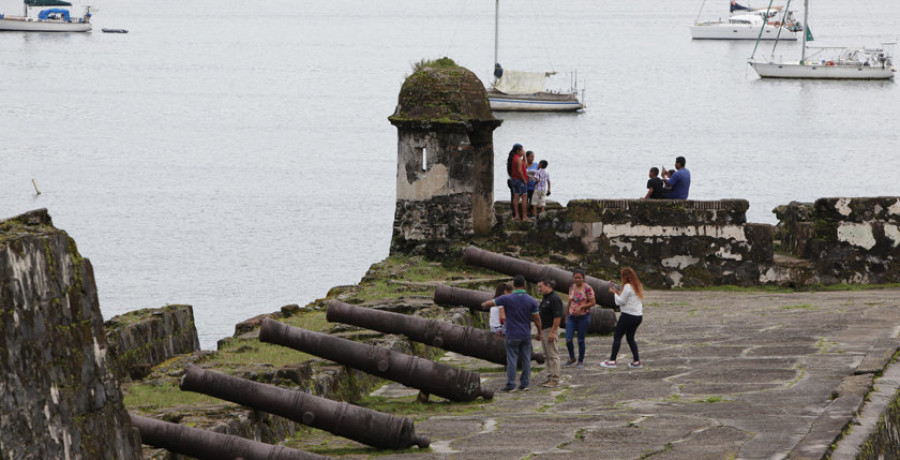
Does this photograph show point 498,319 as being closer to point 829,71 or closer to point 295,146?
point 295,146

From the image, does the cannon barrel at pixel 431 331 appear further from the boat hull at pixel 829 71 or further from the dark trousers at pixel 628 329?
the boat hull at pixel 829 71

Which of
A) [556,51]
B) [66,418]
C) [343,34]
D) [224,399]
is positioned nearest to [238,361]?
[224,399]

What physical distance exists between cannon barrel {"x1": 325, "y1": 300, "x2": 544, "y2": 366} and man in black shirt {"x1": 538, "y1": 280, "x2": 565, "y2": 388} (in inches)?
17.6

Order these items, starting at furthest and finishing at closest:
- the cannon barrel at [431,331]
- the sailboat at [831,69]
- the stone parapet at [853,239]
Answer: the sailboat at [831,69] → the stone parapet at [853,239] → the cannon barrel at [431,331]

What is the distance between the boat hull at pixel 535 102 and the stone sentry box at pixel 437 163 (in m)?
67.7

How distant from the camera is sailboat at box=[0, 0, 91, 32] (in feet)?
506

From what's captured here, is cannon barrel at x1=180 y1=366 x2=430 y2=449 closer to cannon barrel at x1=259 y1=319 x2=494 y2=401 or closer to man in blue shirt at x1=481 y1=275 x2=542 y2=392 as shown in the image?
cannon barrel at x1=259 y1=319 x2=494 y2=401

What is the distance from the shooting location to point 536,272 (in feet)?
52.3

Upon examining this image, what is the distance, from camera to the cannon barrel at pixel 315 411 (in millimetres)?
9648

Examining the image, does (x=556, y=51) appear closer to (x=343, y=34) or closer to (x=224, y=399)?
(x=343, y=34)

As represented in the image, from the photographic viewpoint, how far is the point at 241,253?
4538cm

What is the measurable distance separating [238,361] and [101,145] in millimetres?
60398

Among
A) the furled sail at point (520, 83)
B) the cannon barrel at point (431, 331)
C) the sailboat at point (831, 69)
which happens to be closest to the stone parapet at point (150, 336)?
the cannon barrel at point (431, 331)

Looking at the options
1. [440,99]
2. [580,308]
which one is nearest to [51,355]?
[580,308]
